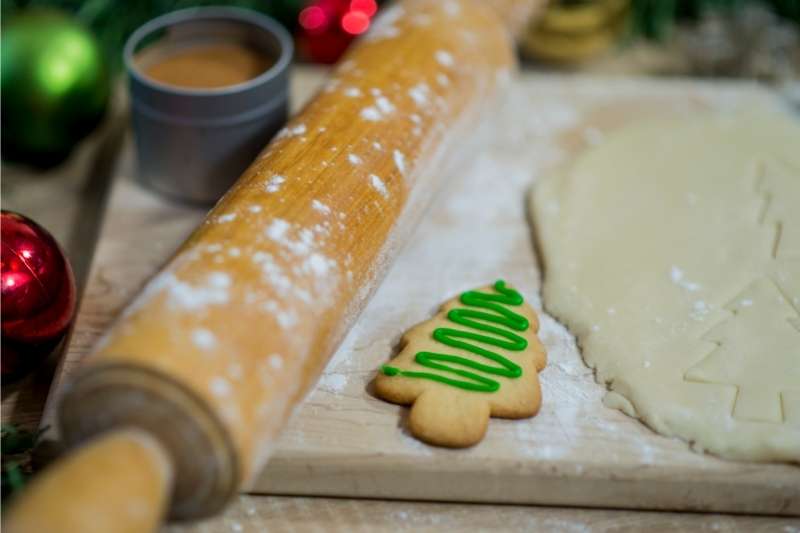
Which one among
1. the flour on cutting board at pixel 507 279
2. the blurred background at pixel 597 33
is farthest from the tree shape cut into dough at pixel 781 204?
the blurred background at pixel 597 33

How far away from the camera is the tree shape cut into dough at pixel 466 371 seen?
99cm

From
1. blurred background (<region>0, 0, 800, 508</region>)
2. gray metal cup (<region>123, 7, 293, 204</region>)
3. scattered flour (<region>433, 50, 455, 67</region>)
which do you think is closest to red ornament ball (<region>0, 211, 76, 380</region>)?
blurred background (<region>0, 0, 800, 508</region>)

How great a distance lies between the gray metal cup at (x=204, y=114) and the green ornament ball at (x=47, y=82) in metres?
0.13

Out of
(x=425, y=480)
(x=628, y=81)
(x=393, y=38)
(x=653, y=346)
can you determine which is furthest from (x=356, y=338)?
(x=628, y=81)

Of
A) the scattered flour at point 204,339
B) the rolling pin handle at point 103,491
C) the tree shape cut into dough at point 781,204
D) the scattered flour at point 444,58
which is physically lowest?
the tree shape cut into dough at point 781,204

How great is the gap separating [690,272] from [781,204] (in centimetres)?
22

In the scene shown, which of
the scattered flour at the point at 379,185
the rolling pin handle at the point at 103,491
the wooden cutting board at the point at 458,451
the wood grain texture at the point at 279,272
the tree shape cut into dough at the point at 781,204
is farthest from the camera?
the tree shape cut into dough at the point at 781,204

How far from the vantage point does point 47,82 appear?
4.51 feet

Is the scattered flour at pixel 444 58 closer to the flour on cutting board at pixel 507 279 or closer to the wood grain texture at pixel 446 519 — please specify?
the flour on cutting board at pixel 507 279

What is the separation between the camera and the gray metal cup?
1268 millimetres

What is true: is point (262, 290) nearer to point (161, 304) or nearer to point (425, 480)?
point (161, 304)

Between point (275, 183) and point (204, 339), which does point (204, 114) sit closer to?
point (275, 183)

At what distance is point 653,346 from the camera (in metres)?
1.10

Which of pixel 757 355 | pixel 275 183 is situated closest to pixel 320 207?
pixel 275 183
